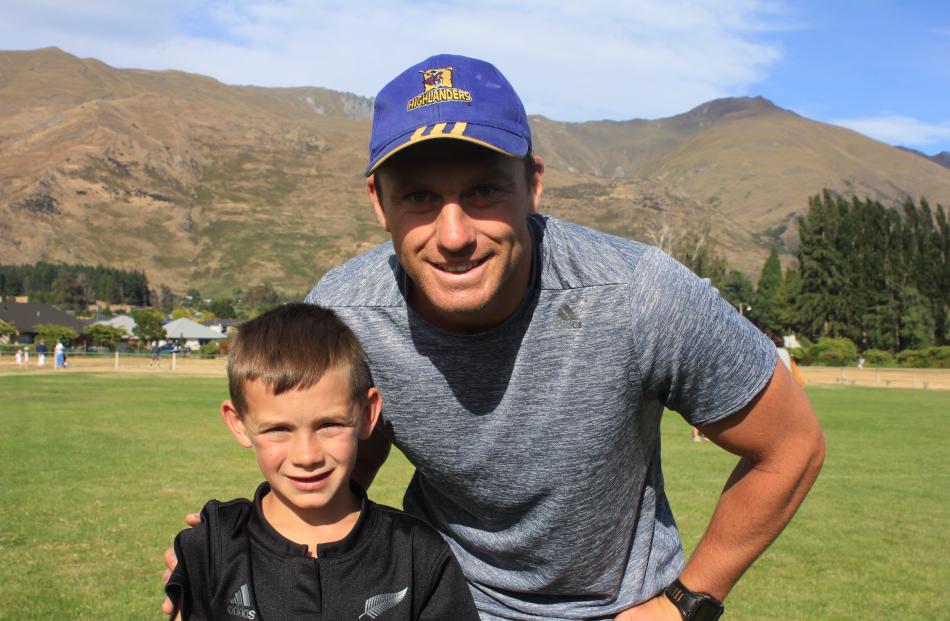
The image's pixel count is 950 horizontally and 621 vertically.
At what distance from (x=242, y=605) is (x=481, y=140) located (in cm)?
133

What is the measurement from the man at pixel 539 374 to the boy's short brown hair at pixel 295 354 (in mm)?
90

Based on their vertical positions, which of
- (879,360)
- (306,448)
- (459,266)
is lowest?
(879,360)

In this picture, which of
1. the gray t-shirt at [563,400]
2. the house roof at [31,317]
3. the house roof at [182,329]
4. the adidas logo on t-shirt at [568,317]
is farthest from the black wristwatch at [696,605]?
the house roof at [31,317]

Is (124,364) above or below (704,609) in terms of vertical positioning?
below

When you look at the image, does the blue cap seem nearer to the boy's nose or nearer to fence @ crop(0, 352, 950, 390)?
the boy's nose

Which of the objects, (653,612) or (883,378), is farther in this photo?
(883,378)

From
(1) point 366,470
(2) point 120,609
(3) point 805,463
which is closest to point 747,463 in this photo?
(3) point 805,463

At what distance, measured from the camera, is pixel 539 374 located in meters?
2.51

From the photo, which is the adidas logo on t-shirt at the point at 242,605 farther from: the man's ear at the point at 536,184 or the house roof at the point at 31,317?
the house roof at the point at 31,317

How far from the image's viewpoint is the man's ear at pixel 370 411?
105 inches

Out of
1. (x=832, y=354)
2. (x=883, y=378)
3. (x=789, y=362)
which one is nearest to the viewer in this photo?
(x=789, y=362)

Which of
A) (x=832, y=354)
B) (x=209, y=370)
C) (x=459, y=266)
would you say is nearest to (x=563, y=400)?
(x=459, y=266)

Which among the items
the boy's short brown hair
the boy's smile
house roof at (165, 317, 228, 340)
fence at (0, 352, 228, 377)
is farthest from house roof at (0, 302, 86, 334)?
the boy's smile

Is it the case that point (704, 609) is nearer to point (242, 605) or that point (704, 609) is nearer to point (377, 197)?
point (242, 605)
